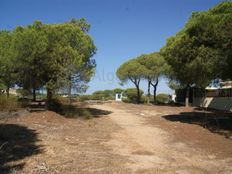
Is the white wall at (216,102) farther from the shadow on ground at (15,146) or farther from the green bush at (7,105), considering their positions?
the shadow on ground at (15,146)

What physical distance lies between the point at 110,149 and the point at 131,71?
3513cm

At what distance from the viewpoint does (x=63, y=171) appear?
714cm

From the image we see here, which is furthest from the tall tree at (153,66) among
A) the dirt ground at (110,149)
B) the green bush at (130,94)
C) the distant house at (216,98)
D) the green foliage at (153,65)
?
the dirt ground at (110,149)

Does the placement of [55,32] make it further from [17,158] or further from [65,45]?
[17,158]

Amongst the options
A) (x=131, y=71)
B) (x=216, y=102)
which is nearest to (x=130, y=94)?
(x=131, y=71)

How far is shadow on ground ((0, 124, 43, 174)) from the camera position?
7487 mm

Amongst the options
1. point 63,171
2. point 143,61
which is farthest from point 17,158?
point 143,61

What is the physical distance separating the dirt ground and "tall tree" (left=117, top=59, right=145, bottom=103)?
28.6 m

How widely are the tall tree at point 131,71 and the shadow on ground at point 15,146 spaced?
31.0 m

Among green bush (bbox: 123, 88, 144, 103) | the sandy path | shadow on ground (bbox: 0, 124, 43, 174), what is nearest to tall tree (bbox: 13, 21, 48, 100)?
shadow on ground (bbox: 0, 124, 43, 174)

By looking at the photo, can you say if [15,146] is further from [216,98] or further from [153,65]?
[153,65]

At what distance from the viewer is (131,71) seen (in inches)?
1761

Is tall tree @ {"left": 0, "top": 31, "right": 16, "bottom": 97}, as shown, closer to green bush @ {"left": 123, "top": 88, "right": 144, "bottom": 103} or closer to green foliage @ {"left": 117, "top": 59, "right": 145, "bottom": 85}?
green foliage @ {"left": 117, "top": 59, "right": 145, "bottom": 85}

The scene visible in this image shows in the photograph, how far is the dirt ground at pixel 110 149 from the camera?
756cm
